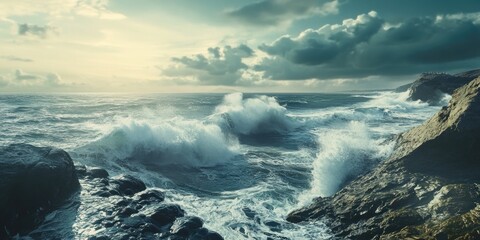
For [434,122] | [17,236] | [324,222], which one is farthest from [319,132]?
[17,236]

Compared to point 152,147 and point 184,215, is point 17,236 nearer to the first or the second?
point 184,215

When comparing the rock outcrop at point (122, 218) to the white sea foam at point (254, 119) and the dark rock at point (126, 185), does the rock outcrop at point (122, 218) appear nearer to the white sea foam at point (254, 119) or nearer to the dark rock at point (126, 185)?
the dark rock at point (126, 185)

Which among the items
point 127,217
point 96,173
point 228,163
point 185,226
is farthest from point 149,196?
point 228,163

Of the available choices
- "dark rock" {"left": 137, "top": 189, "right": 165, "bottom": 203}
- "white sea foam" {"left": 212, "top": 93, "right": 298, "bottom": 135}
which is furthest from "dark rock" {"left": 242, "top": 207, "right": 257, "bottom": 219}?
"white sea foam" {"left": 212, "top": 93, "right": 298, "bottom": 135}

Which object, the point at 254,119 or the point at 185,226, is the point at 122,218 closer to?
the point at 185,226

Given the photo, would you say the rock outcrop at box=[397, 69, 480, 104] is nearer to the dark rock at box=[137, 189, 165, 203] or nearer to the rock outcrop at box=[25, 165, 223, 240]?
the dark rock at box=[137, 189, 165, 203]

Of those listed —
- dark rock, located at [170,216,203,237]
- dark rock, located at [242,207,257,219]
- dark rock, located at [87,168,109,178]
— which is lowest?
dark rock, located at [242,207,257,219]
